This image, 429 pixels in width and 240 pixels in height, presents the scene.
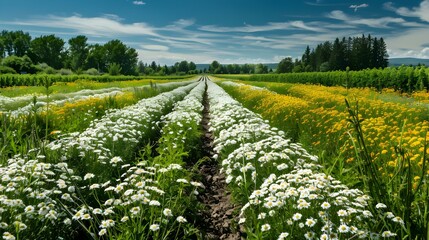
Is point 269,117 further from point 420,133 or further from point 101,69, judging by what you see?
point 101,69

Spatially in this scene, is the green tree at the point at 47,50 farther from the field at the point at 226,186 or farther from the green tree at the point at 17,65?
the field at the point at 226,186

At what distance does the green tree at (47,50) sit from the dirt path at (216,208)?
109 metres

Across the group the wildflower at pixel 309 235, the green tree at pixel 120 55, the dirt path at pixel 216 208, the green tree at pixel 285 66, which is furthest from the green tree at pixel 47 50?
the wildflower at pixel 309 235

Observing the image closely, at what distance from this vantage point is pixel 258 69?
177m

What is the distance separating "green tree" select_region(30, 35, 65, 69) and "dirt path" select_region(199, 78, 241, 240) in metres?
109

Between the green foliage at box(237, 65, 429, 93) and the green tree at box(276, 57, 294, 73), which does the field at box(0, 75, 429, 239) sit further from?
the green tree at box(276, 57, 294, 73)

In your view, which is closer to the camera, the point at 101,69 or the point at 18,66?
the point at 18,66

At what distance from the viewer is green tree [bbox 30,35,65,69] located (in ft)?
337

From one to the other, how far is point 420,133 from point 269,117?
4811 millimetres

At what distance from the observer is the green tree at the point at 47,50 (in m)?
103

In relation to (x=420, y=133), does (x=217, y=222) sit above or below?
below

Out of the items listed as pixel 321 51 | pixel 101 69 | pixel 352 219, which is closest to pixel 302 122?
pixel 352 219

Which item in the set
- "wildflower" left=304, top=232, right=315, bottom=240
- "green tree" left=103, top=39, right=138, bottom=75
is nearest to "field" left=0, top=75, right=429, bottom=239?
"wildflower" left=304, top=232, right=315, bottom=240

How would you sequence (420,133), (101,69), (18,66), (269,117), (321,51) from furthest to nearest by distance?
(101,69), (321,51), (18,66), (269,117), (420,133)
